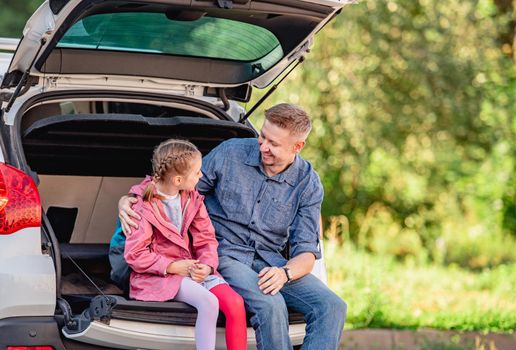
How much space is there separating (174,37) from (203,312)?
4.75 ft

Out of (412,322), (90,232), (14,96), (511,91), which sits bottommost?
(412,322)

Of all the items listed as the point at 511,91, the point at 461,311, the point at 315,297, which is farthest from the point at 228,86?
the point at 511,91

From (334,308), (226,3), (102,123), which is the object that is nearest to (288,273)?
(334,308)

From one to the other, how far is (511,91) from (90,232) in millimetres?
7568

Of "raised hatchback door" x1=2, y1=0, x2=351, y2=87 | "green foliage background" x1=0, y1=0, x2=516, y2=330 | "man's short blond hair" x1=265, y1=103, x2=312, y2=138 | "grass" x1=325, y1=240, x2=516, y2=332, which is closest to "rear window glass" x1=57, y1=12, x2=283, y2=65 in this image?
"raised hatchback door" x1=2, y1=0, x2=351, y2=87

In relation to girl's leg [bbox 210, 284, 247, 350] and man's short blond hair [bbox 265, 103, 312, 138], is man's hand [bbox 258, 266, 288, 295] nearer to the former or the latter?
girl's leg [bbox 210, 284, 247, 350]

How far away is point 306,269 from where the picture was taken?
15.3 ft

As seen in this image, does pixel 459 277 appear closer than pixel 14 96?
No

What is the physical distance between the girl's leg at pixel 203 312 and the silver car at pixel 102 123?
5 centimetres

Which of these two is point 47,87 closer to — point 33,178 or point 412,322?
point 33,178

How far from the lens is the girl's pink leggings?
4207mm

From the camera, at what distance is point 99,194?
215 inches

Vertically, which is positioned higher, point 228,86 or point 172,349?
point 228,86

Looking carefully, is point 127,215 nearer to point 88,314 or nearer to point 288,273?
point 88,314
